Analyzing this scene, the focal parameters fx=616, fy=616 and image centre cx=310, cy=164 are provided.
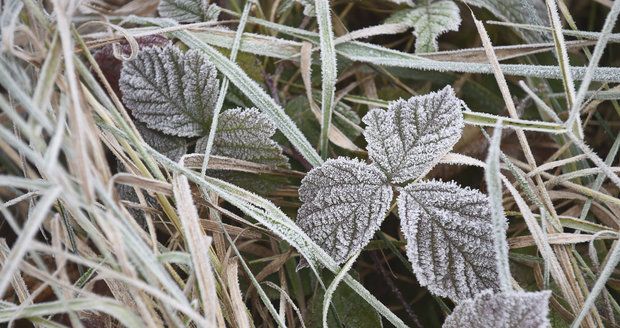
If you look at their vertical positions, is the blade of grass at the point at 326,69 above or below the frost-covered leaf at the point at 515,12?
below

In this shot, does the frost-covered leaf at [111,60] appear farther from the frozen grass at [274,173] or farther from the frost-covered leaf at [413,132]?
the frost-covered leaf at [413,132]

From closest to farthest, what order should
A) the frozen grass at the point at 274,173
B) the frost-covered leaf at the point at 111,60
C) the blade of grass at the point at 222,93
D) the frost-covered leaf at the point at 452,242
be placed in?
the frozen grass at the point at 274,173 → the frost-covered leaf at the point at 452,242 → the blade of grass at the point at 222,93 → the frost-covered leaf at the point at 111,60

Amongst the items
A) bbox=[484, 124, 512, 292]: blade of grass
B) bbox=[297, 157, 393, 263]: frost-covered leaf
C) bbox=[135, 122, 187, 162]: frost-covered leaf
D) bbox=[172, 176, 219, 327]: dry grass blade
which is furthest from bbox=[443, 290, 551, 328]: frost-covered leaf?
bbox=[135, 122, 187, 162]: frost-covered leaf

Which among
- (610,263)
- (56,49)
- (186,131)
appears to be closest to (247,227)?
(186,131)

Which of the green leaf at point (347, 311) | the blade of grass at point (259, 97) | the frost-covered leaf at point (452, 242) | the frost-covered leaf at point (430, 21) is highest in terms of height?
the frost-covered leaf at point (430, 21)

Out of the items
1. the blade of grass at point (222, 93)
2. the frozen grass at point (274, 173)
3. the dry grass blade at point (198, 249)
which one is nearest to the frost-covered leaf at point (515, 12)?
the frozen grass at point (274, 173)

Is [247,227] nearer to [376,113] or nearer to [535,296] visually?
[376,113]

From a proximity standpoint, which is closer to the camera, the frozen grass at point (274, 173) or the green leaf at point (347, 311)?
the frozen grass at point (274, 173)
